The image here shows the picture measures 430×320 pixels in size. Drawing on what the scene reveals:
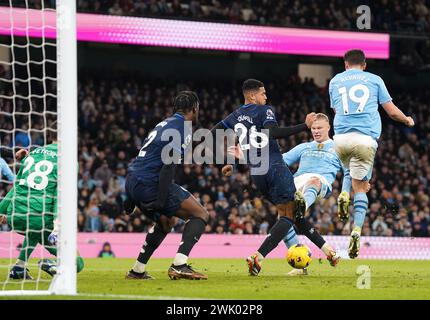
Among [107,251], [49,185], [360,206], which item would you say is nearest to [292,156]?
[360,206]

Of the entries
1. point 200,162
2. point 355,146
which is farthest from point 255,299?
point 200,162

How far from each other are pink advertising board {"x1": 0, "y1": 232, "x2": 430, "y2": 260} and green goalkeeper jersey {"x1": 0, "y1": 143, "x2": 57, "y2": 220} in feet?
26.8

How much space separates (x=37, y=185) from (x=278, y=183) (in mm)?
2825

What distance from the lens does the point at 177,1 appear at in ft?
85.1

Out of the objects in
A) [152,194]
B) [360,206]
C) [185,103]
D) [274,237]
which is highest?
[185,103]

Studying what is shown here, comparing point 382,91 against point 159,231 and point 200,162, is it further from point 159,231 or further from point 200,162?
point 200,162

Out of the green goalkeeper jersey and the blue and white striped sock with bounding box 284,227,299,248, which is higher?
the green goalkeeper jersey

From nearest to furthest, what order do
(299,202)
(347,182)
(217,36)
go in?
(299,202)
(347,182)
(217,36)

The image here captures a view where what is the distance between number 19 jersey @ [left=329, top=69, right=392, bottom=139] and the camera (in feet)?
34.9

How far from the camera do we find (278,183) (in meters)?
10.5

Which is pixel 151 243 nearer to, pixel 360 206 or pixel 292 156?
pixel 360 206

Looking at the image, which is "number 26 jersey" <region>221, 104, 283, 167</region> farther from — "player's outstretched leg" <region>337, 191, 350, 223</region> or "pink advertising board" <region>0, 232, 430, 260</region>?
"pink advertising board" <region>0, 232, 430, 260</region>

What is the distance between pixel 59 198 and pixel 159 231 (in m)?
2.22

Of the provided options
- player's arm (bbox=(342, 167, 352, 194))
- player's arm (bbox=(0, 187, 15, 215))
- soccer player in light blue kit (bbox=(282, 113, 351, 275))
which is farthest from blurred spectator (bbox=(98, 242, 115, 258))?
player's arm (bbox=(0, 187, 15, 215))
